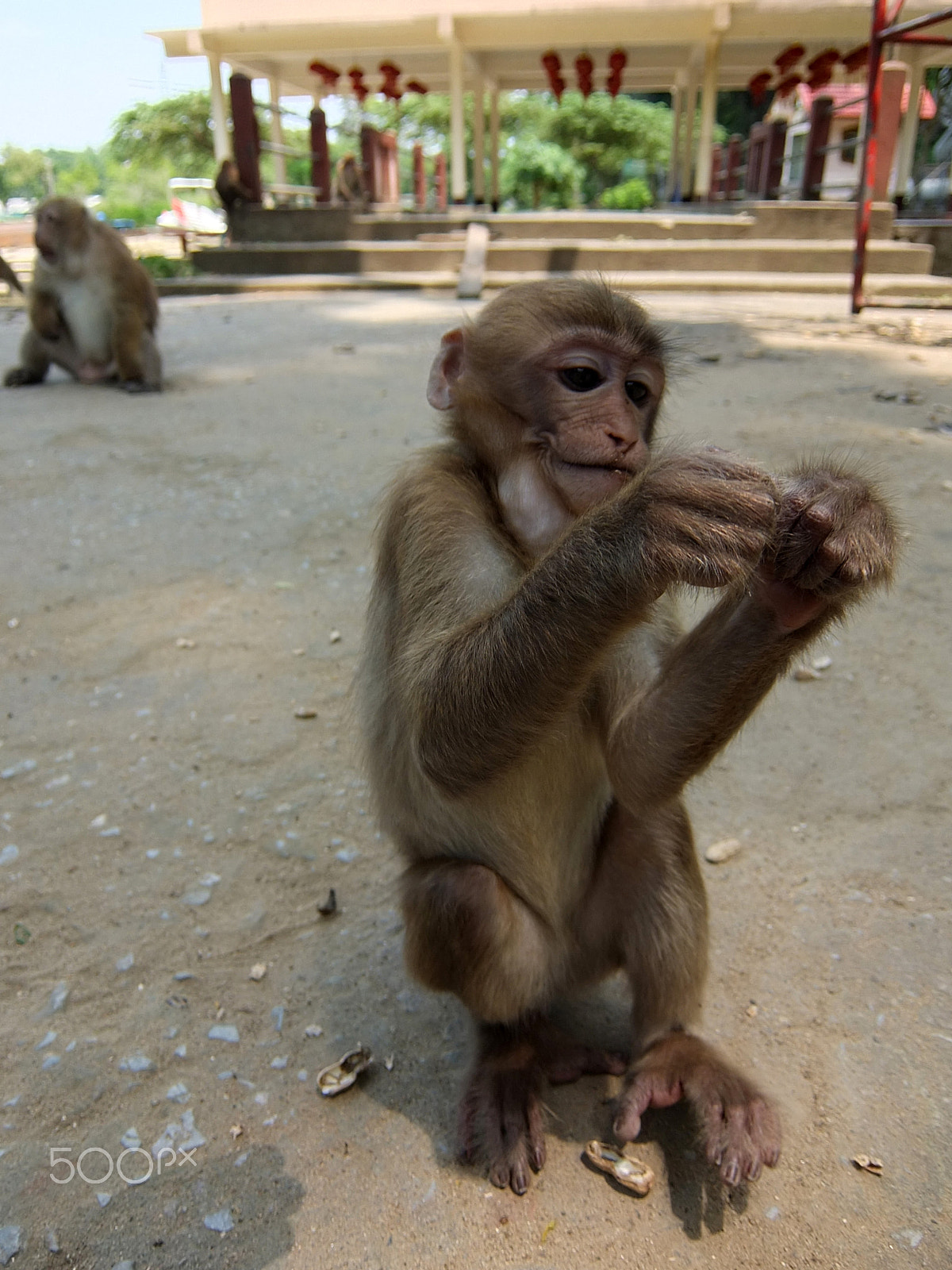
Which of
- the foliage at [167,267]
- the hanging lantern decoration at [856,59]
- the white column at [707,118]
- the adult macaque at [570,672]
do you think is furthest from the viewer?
the foliage at [167,267]

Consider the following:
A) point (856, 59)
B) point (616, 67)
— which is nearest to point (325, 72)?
point (616, 67)

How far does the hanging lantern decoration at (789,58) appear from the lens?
A: 20.8 m

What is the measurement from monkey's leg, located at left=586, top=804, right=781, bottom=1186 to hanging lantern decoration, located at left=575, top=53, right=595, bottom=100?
2264cm

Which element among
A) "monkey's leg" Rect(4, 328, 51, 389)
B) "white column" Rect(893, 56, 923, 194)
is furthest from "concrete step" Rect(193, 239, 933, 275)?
"monkey's leg" Rect(4, 328, 51, 389)

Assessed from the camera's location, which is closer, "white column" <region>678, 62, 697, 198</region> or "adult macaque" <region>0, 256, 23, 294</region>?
"adult macaque" <region>0, 256, 23, 294</region>

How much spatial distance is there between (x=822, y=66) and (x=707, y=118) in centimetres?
327

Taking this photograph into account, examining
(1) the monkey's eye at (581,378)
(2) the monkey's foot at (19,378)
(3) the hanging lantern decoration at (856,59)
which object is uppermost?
(3) the hanging lantern decoration at (856,59)

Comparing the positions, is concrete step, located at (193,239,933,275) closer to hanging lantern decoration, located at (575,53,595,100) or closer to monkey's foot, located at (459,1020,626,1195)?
hanging lantern decoration, located at (575,53,595,100)

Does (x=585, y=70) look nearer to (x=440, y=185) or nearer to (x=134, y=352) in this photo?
(x=440, y=185)

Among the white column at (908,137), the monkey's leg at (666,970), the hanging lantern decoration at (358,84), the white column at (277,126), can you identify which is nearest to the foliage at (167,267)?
the white column at (277,126)

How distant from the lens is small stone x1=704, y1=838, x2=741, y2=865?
293 cm

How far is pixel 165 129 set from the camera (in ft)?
155

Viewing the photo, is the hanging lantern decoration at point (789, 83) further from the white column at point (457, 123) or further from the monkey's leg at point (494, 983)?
the monkey's leg at point (494, 983)

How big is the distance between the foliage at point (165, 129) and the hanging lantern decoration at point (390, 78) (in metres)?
29.4
